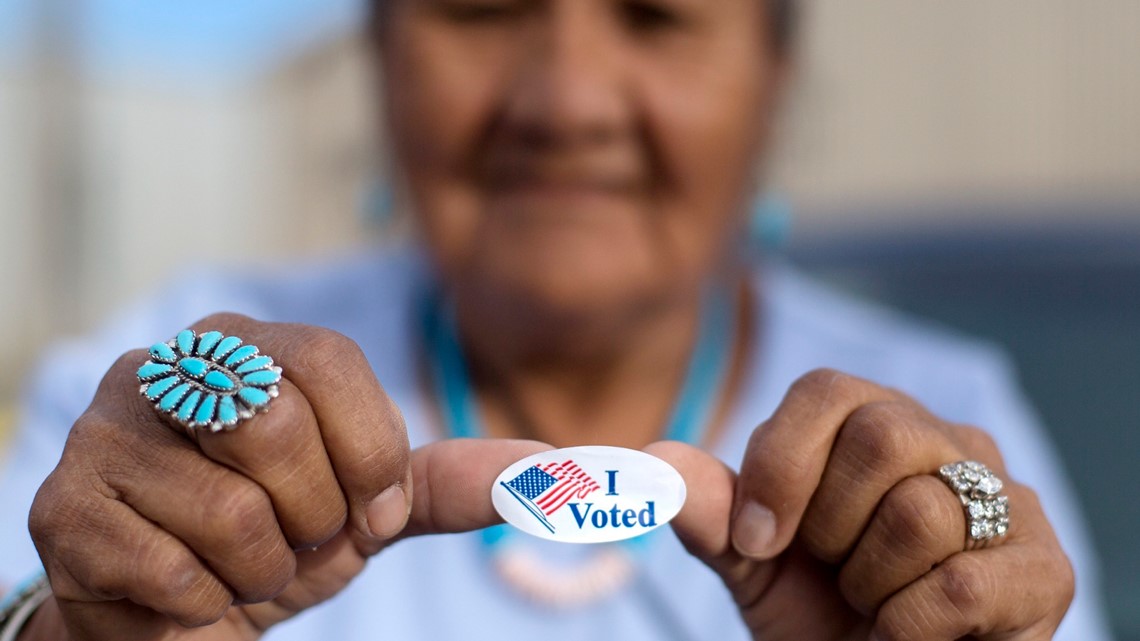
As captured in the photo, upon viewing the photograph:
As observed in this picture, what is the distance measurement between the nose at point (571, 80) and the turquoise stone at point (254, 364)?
2.45 feet

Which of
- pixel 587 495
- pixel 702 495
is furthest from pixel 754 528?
pixel 587 495

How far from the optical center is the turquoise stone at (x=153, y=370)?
0.76 meters

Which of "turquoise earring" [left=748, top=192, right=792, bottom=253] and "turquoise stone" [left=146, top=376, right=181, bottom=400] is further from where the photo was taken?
"turquoise earring" [left=748, top=192, right=792, bottom=253]

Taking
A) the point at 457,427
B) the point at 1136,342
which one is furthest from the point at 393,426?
the point at 1136,342

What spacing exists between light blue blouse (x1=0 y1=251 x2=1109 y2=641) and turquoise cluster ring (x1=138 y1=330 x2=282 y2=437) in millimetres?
395

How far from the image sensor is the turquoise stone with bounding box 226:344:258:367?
0.75 meters

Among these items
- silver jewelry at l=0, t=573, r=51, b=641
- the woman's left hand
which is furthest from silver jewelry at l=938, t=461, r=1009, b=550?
silver jewelry at l=0, t=573, r=51, b=641

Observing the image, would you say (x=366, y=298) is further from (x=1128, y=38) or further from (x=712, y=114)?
(x=1128, y=38)

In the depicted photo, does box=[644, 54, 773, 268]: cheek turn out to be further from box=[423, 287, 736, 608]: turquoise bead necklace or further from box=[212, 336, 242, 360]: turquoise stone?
box=[212, 336, 242, 360]: turquoise stone

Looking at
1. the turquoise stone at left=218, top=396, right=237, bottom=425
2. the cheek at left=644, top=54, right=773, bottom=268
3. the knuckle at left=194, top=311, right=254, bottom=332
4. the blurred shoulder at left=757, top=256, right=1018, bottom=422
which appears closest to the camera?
the turquoise stone at left=218, top=396, right=237, bottom=425

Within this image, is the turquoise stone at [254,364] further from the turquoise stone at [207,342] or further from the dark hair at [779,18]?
the dark hair at [779,18]

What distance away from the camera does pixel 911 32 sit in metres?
5.88

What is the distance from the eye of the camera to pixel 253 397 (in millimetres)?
728

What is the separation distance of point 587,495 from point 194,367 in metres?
0.33
